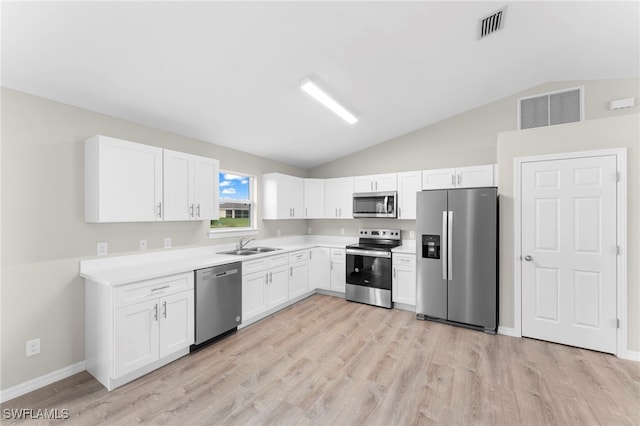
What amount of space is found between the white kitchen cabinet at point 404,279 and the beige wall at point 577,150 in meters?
1.12

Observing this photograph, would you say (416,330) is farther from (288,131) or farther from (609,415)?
(288,131)

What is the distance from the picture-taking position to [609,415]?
1984 millimetres

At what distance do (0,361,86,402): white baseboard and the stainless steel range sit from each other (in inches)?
136

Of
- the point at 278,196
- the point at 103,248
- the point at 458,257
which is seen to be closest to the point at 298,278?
the point at 278,196

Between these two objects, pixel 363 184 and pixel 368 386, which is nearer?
pixel 368 386

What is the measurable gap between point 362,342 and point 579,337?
2.43 metres

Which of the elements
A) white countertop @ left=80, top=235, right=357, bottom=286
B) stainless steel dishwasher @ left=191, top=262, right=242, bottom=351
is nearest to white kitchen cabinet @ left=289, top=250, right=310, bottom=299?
white countertop @ left=80, top=235, right=357, bottom=286

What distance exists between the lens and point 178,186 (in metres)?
3.11

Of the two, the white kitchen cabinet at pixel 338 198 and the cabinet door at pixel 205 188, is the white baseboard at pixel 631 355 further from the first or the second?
the cabinet door at pixel 205 188

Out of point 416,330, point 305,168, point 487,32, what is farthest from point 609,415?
point 305,168

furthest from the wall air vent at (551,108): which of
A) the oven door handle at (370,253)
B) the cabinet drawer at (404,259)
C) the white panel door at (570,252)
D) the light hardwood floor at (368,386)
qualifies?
the light hardwood floor at (368,386)

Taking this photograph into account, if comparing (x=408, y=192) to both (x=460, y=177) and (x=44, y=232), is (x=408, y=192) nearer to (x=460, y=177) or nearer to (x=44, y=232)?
(x=460, y=177)

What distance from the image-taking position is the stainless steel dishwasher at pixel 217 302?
2916 millimetres

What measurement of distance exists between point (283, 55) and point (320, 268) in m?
3.53
